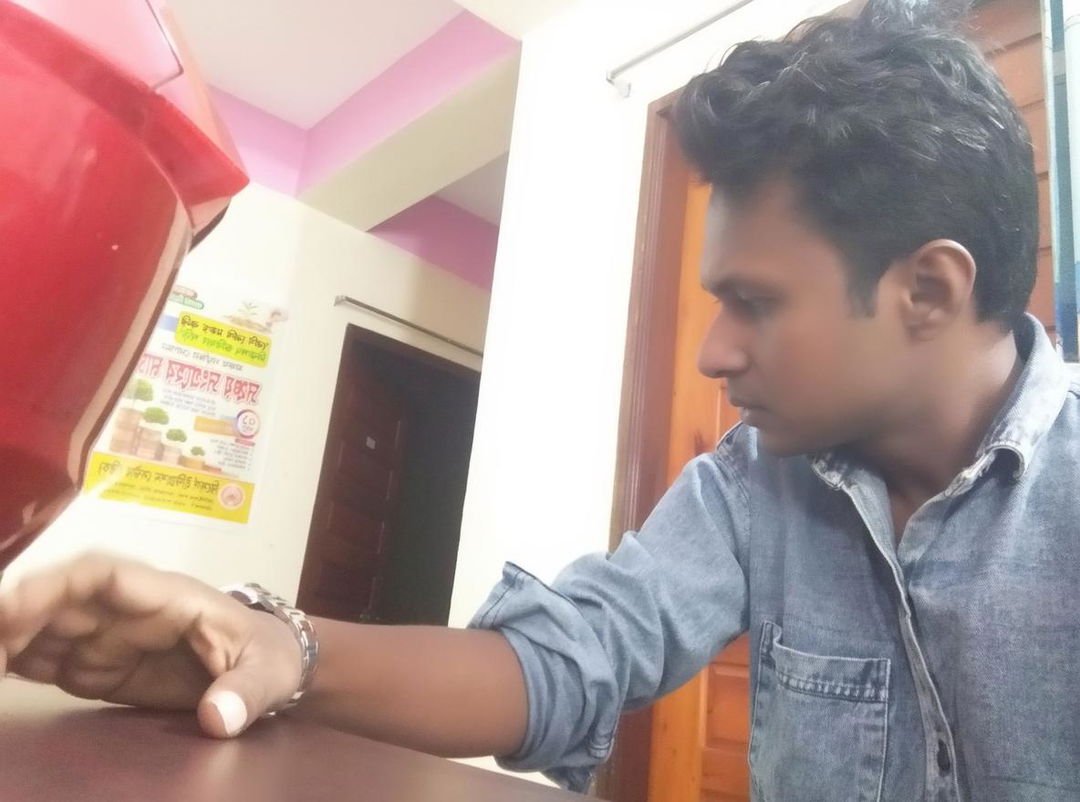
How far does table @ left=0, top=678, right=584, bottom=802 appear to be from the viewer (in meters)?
0.24

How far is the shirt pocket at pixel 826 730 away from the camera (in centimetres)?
57

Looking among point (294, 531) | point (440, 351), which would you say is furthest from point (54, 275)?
point (440, 351)

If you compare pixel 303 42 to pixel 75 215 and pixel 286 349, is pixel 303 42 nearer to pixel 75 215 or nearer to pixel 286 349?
pixel 286 349

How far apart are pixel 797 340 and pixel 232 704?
0.45 metres

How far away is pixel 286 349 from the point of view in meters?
2.41

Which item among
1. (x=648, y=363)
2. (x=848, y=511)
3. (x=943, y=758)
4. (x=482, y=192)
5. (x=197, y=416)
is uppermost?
(x=482, y=192)

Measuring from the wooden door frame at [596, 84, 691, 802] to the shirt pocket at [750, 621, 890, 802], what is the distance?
0.80m

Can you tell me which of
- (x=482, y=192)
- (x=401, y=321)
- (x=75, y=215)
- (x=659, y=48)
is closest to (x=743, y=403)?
(x=75, y=215)

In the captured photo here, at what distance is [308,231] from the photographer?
98.4 inches

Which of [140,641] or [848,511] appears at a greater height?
[848,511]

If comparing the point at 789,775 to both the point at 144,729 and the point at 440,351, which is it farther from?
the point at 440,351

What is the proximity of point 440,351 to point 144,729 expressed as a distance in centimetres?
244

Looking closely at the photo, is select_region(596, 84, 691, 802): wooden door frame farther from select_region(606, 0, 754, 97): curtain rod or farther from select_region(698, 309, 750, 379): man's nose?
select_region(698, 309, 750, 379): man's nose

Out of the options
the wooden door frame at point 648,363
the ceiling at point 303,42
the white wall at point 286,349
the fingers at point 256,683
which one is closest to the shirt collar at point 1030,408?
the fingers at point 256,683
